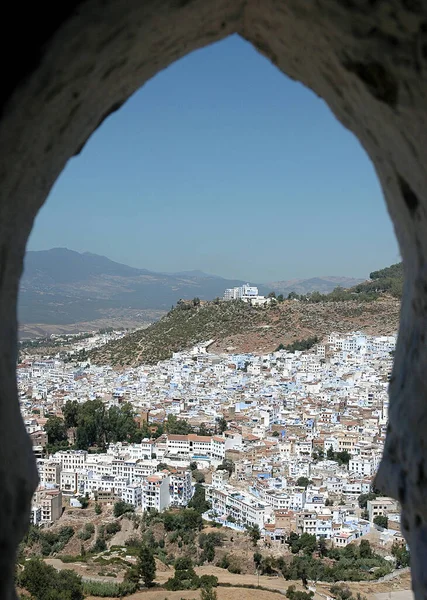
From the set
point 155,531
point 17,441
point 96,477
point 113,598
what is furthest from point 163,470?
point 17,441

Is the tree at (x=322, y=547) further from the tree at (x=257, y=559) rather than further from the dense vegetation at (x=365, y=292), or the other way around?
the dense vegetation at (x=365, y=292)

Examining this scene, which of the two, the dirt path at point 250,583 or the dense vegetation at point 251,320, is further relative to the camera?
the dense vegetation at point 251,320

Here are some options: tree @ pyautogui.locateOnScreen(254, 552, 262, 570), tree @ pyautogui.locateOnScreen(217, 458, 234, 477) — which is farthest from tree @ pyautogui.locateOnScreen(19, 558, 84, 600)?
tree @ pyautogui.locateOnScreen(217, 458, 234, 477)

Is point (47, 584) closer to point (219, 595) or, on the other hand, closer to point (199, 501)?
point (219, 595)

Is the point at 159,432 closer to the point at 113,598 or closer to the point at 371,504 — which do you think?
the point at 371,504

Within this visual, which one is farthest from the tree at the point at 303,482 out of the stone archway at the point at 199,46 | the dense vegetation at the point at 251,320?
the dense vegetation at the point at 251,320

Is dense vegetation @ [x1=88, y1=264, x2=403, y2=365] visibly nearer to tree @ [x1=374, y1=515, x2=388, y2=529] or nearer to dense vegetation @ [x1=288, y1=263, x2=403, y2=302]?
dense vegetation @ [x1=288, y1=263, x2=403, y2=302]
